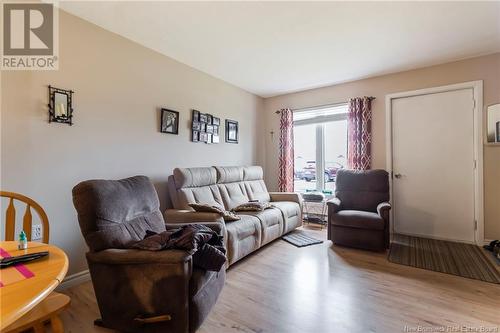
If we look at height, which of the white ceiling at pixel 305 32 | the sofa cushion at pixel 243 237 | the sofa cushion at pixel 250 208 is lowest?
the sofa cushion at pixel 243 237

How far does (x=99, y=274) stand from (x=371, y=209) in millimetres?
3253

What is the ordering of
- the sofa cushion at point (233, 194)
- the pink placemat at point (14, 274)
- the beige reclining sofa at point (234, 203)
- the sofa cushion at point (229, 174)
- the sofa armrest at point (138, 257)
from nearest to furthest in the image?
the pink placemat at point (14, 274) < the sofa armrest at point (138, 257) < the beige reclining sofa at point (234, 203) < the sofa cushion at point (233, 194) < the sofa cushion at point (229, 174)

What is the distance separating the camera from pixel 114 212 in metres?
1.67

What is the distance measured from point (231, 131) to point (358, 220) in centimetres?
237

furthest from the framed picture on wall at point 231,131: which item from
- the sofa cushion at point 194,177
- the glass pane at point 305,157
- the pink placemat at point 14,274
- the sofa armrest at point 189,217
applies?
the pink placemat at point 14,274

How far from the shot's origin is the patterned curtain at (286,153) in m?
4.62

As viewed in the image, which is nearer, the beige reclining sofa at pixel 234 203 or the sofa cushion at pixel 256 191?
the beige reclining sofa at pixel 234 203

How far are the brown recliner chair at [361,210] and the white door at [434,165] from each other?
0.50m

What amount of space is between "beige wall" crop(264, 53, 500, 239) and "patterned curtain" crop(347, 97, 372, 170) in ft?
0.32

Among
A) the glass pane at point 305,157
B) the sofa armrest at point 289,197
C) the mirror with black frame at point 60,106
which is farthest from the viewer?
the glass pane at point 305,157

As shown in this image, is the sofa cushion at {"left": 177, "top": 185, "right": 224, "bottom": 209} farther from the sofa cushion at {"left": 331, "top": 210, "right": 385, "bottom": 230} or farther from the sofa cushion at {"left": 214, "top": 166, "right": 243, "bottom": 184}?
the sofa cushion at {"left": 331, "top": 210, "right": 385, "bottom": 230}

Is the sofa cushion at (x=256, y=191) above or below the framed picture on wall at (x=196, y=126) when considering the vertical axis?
below

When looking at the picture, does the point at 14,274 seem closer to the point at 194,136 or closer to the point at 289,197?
the point at 194,136

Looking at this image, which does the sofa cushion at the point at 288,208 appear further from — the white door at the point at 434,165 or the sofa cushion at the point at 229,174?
the white door at the point at 434,165
